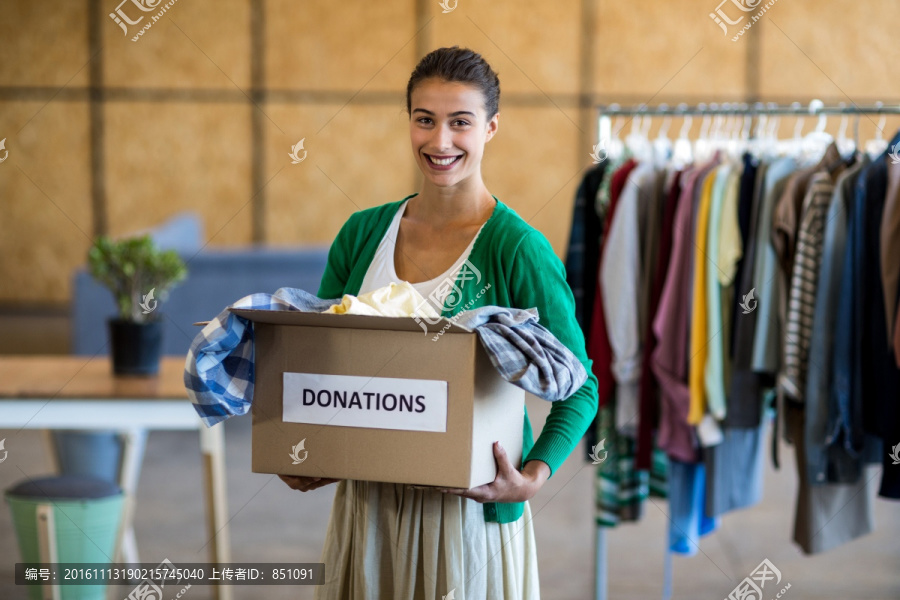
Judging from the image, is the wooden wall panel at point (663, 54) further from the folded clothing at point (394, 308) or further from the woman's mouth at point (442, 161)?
→ the folded clothing at point (394, 308)

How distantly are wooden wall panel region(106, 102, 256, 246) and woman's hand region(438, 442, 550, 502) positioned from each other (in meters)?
6.04

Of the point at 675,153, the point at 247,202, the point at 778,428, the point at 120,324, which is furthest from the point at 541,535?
the point at 247,202

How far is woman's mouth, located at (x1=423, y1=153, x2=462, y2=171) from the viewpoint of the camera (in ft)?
4.50

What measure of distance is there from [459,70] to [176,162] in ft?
19.9

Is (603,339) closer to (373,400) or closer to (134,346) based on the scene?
(134,346)

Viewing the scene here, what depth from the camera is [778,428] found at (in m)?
2.55

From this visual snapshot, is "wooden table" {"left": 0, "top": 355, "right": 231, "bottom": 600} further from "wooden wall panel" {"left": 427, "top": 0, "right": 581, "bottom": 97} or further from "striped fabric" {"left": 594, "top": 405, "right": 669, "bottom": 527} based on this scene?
"wooden wall panel" {"left": 427, "top": 0, "right": 581, "bottom": 97}

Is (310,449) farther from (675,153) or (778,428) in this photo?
(675,153)

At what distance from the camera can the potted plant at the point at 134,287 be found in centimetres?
257

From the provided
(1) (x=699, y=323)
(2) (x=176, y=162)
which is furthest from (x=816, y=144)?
(2) (x=176, y=162)

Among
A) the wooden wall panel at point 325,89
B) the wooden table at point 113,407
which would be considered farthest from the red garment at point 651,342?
→ the wooden wall panel at point 325,89

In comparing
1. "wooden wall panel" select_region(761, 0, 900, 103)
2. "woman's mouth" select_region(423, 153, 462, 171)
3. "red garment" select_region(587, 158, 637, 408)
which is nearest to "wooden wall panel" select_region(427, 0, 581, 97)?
"wooden wall panel" select_region(761, 0, 900, 103)

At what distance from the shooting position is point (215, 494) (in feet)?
8.18

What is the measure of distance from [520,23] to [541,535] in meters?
4.53
